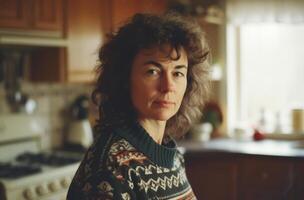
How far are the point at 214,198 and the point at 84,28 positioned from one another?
1334mm

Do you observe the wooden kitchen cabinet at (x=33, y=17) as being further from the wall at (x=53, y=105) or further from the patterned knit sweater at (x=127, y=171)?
the patterned knit sweater at (x=127, y=171)

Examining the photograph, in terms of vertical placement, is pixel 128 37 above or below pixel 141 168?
above

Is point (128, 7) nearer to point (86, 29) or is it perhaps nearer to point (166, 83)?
point (86, 29)

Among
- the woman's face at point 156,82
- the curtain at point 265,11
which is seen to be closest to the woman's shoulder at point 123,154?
the woman's face at point 156,82

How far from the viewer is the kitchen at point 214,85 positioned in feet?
7.85

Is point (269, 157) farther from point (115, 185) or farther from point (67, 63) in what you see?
point (115, 185)

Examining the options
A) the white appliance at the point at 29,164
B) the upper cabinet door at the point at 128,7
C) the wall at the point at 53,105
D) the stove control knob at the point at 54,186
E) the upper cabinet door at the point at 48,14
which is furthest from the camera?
the upper cabinet door at the point at 128,7

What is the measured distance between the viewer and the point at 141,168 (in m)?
0.90

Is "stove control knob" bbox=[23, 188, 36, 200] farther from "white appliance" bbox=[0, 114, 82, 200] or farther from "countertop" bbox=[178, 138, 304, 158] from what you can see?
"countertop" bbox=[178, 138, 304, 158]

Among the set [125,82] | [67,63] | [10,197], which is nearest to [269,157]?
[67,63]

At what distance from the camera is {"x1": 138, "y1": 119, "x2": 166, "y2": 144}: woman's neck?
1022 mm

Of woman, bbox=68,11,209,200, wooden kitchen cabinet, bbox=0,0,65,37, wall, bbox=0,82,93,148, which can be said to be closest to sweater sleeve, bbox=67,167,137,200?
woman, bbox=68,11,209,200

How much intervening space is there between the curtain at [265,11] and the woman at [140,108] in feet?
7.00

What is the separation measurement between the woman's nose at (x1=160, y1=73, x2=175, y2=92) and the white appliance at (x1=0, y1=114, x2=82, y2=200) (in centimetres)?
114
